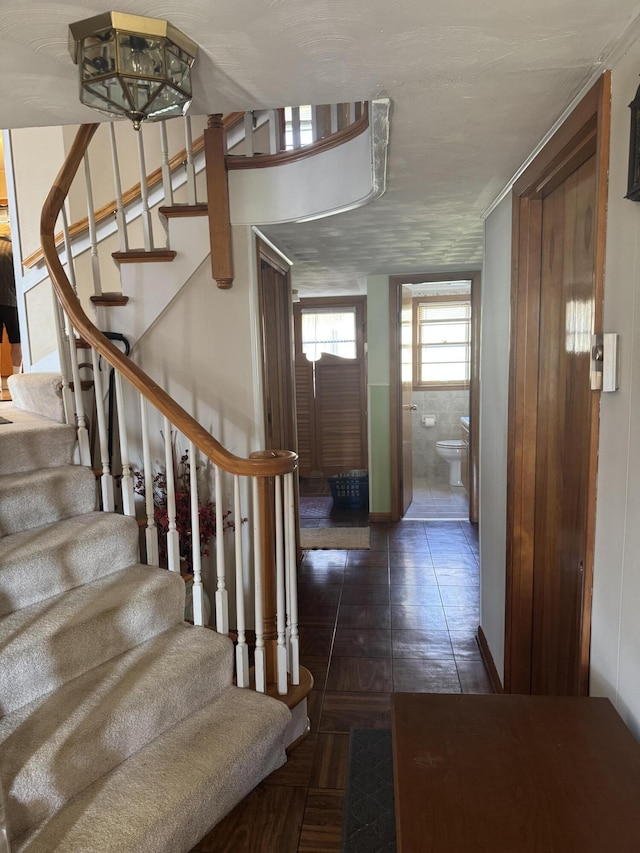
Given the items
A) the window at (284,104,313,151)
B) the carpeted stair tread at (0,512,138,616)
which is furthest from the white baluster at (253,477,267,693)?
the window at (284,104,313,151)

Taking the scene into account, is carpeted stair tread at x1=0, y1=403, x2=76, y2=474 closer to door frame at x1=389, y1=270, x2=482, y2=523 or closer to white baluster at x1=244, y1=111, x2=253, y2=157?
white baluster at x1=244, y1=111, x2=253, y2=157

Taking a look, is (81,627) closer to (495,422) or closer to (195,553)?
(195,553)

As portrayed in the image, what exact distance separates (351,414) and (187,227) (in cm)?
354

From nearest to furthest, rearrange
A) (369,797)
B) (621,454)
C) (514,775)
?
(514,775) < (621,454) < (369,797)

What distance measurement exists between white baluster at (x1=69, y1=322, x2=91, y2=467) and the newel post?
2.48 feet

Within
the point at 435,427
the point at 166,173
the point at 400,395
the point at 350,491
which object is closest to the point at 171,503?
the point at 166,173

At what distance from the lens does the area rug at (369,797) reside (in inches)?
60.5

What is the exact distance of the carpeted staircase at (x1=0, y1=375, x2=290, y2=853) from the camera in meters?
1.32

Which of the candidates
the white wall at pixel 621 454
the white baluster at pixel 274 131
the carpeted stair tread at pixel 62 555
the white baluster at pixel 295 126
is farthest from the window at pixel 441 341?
the white wall at pixel 621 454

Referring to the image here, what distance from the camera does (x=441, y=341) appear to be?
6109mm

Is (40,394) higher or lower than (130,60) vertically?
lower

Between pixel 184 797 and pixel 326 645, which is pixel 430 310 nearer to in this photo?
pixel 326 645

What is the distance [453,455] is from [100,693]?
472 centimetres

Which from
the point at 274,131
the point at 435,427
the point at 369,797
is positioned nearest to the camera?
the point at 369,797
